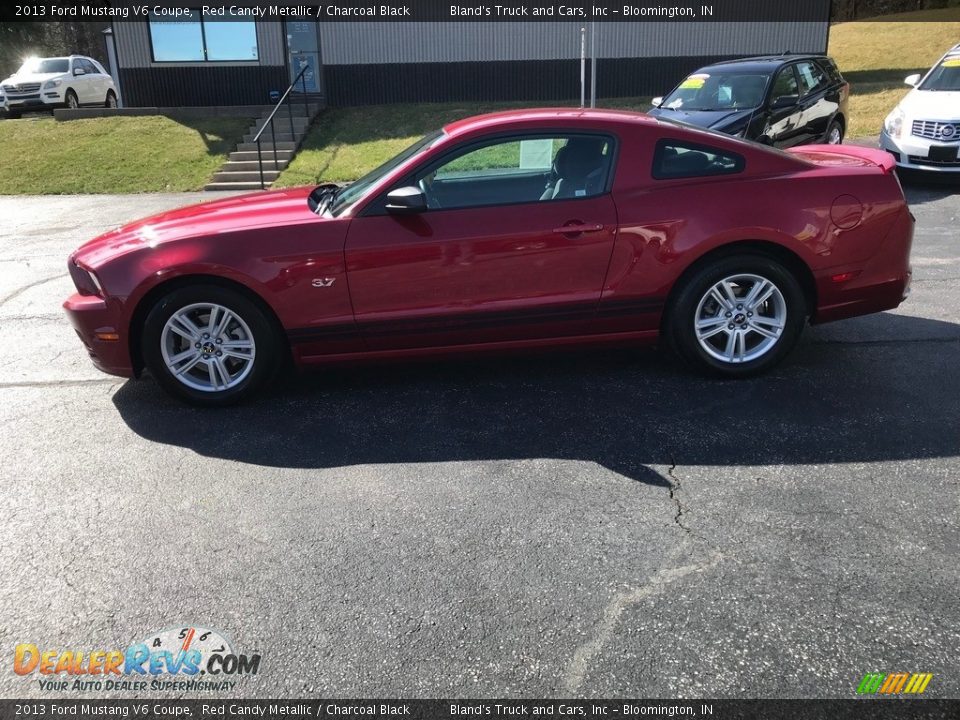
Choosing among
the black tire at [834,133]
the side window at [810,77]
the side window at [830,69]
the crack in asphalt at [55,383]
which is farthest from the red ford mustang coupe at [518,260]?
the side window at [830,69]

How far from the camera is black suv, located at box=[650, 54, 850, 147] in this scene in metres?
9.83

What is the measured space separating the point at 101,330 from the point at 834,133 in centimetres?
1059

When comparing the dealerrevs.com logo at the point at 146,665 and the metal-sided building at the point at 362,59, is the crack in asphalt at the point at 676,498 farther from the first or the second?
the metal-sided building at the point at 362,59

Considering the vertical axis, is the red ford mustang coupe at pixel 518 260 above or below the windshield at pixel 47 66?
below

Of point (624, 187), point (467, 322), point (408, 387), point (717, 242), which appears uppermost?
point (624, 187)

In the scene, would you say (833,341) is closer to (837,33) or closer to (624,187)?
(624,187)

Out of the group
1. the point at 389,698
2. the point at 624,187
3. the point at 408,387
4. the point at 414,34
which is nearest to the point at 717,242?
the point at 624,187

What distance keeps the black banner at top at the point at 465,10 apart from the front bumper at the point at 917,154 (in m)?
11.1

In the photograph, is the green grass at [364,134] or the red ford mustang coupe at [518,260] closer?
the red ford mustang coupe at [518,260]

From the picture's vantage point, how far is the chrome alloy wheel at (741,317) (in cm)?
464

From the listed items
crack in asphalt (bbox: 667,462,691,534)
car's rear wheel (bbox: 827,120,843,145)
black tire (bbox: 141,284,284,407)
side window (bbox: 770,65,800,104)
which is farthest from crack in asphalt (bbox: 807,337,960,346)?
car's rear wheel (bbox: 827,120,843,145)

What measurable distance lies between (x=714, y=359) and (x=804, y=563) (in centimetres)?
189

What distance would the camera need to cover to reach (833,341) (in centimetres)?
541

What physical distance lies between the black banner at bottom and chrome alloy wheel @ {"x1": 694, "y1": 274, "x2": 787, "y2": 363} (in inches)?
102
